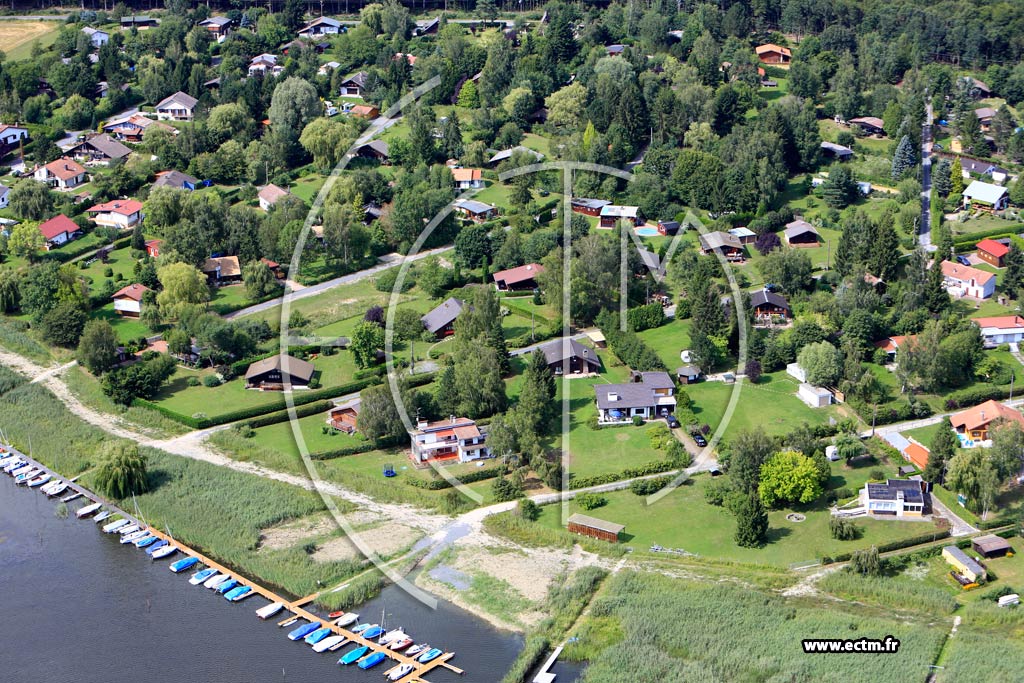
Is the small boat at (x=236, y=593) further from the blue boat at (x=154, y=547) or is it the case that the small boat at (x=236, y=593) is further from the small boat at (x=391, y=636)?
the small boat at (x=391, y=636)

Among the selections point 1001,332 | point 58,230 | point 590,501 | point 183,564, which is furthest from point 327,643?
point 58,230

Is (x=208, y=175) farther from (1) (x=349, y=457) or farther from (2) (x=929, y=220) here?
(2) (x=929, y=220)

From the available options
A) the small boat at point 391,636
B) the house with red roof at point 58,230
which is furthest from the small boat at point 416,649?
the house with red roof at point 58,230

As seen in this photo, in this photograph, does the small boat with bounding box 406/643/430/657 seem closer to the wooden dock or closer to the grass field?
the wooden dock

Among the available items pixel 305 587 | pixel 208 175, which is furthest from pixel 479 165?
pixel 305 587

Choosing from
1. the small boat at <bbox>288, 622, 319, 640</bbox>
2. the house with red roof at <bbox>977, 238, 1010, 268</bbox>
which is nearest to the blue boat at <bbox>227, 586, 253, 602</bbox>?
the small boat at <bbox>288, 622, 319, 640</bbox>

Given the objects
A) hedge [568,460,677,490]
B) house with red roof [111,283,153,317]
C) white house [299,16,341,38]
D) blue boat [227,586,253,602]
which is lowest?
blue boat [227,586,253,602]
